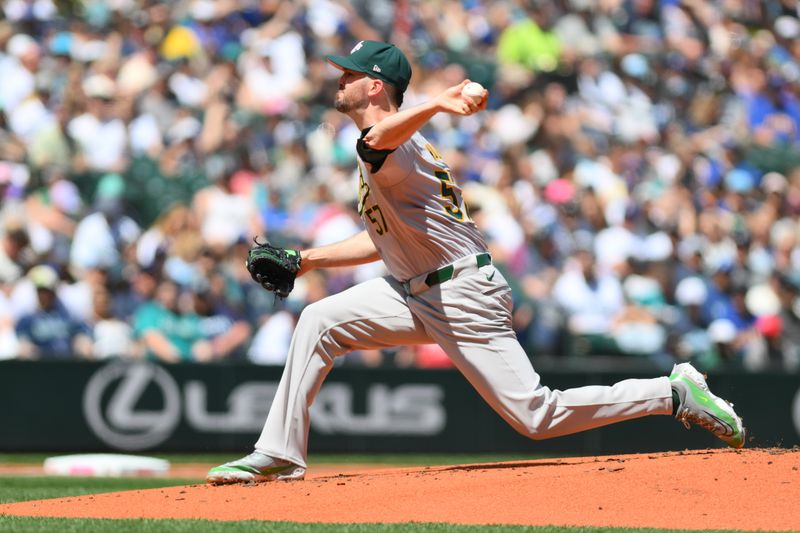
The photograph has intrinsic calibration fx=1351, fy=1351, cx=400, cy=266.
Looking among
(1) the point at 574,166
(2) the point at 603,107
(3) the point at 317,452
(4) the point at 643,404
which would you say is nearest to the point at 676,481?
(4) the point at 643,404

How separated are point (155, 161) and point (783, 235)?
6.89 meters

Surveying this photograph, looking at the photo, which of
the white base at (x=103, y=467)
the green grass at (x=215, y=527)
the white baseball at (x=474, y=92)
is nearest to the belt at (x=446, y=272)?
the white baseball at (x=474, y=92)

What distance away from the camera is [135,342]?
11.9 meters

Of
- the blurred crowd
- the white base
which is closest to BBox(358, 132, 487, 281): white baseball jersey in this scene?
the white base

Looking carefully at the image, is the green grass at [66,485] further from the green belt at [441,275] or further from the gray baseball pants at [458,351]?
the green belt at [441,275]

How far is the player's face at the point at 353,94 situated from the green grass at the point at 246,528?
6.28 feet

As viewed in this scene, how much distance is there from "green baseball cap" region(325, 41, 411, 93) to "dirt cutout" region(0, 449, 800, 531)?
184cm

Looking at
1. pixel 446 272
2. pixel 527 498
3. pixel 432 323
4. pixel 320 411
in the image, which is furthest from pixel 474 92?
pixel 320 411

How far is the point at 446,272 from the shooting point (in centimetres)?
627

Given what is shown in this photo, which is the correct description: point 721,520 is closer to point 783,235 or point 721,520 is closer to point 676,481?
point 676,481

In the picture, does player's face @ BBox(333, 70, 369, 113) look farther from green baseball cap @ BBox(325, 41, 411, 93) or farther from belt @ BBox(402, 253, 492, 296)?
belt @ BBox(402, 253, 492, 296)

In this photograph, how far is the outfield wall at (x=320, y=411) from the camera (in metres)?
11.8

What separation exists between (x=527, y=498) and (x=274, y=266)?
66.0 inches

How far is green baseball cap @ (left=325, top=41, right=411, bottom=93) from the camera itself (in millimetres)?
6109
